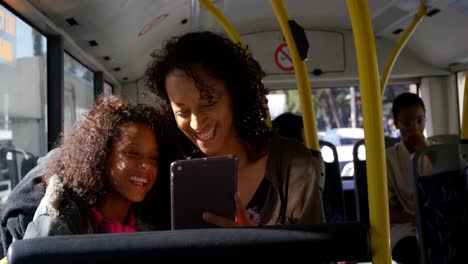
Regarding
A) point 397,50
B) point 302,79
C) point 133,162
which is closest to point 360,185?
point 397,50

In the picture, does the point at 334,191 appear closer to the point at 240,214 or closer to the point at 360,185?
the point at 360,185

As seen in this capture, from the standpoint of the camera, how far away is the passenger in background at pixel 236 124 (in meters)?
1.59

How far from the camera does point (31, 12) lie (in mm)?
3102

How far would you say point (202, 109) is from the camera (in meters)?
1.58

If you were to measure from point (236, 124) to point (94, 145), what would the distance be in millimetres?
488

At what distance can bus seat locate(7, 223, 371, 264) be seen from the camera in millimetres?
910

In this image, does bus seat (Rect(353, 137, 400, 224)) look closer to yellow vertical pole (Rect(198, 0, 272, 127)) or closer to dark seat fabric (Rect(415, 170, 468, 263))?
dark seat fabric (Rect(415, 170, 468, 263))

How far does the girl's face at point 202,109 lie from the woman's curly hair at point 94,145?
0.09m

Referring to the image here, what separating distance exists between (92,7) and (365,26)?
2764 mm

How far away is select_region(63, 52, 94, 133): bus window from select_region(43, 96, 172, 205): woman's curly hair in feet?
7.41

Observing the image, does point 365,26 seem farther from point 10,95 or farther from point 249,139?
point 10,95

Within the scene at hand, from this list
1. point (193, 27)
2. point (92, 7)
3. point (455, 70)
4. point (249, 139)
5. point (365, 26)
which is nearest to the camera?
point (365, 26)

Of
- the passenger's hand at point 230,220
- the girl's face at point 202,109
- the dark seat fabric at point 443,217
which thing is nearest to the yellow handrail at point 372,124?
the passenger's hand at point 230,220

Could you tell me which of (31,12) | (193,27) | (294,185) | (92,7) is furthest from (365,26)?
(193,27)
